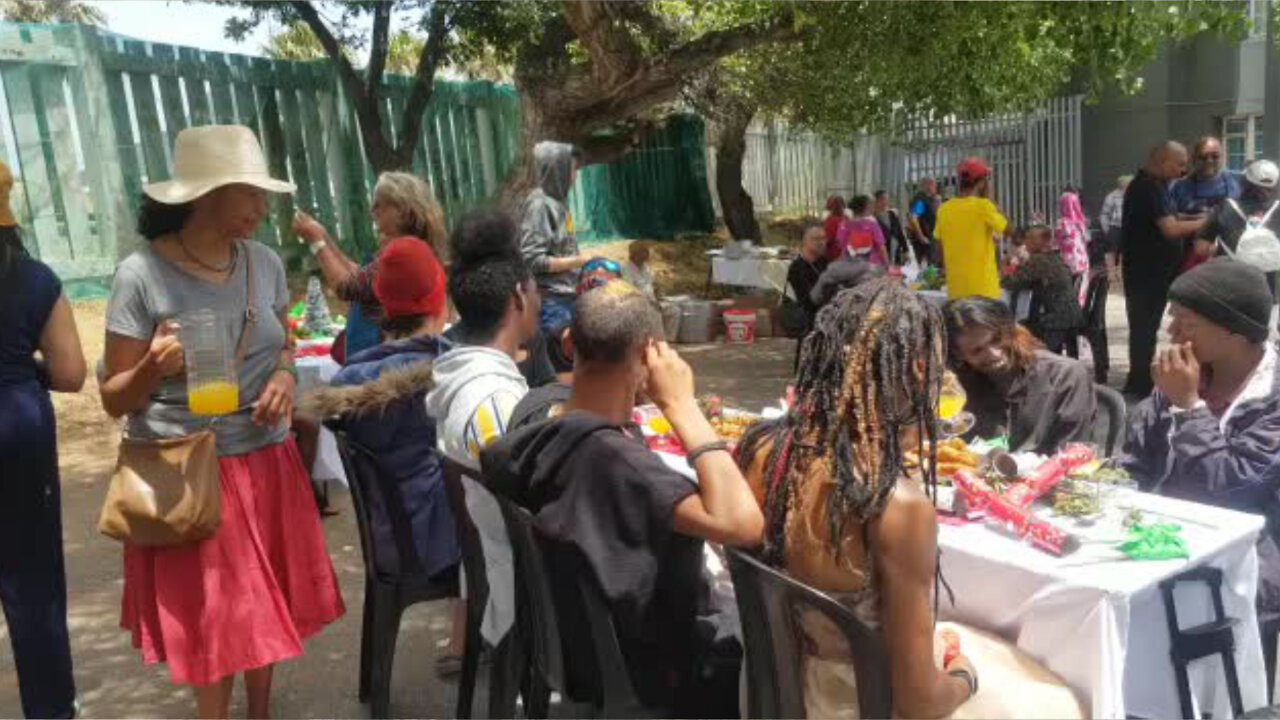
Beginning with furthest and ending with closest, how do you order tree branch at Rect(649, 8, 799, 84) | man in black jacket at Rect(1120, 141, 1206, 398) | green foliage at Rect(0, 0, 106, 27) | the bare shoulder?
green foliage at Rect(0, 0, 106, 27)
tree branch at Rect(649, 8, 799, 84)
man in black jacket at Rect(1120, 141, 1206, 398)
the bare shoulder

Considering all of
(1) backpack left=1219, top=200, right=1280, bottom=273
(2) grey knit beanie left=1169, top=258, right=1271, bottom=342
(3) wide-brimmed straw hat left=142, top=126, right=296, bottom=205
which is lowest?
(1) backpack left=1219, top=200, right=1280, bottom=273

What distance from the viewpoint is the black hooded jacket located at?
2.03m

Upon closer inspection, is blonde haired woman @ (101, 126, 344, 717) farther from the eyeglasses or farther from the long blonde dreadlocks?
the eyeglasses

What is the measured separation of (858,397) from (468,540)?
1.30 m

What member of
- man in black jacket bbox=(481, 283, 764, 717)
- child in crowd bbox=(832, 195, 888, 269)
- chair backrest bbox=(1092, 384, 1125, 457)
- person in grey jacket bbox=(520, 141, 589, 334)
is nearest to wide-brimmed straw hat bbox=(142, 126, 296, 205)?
man in black jacket bbox=(481, 283, 764, 717)

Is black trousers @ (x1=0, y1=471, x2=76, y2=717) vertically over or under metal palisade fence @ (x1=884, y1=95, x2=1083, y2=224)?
under

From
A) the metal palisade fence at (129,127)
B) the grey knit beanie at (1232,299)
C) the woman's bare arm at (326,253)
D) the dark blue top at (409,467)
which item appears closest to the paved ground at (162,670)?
the dark blue top at (409,467)

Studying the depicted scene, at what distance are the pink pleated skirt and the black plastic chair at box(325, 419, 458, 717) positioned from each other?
0.20 m

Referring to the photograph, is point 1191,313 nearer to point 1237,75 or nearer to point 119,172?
point 119,172

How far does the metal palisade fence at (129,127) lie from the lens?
848cm

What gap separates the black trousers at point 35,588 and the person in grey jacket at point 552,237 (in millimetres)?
2527

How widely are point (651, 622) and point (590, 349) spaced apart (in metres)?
0.60

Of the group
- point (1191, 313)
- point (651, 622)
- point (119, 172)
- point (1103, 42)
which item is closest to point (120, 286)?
point (651, 622)

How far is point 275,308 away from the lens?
302cm
